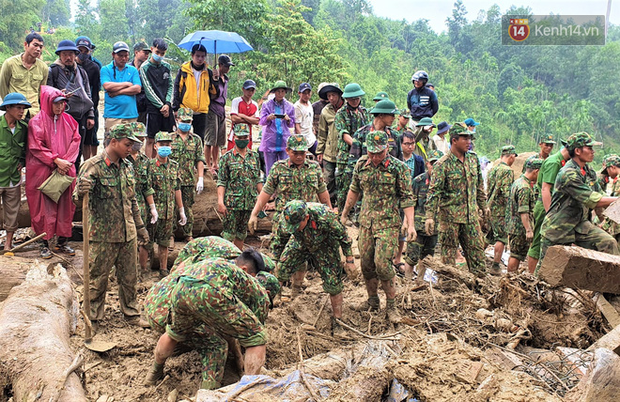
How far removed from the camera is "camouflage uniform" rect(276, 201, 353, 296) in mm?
5809

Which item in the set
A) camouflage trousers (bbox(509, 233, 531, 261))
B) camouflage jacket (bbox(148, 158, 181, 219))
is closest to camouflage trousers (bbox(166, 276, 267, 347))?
camouflage jacket (bbox(148, 158, 181, 219))

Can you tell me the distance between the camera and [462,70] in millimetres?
55750

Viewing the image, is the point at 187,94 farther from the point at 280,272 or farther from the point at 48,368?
the point at 48,368

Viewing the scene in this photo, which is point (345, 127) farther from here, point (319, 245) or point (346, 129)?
point (319, 245)

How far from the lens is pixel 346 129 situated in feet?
28.7

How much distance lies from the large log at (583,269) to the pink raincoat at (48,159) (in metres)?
6.34

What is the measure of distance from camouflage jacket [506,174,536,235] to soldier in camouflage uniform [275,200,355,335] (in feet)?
11.7

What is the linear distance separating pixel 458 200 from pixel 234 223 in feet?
11.1

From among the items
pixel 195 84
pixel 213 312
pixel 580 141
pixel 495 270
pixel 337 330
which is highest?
pixel 195 84

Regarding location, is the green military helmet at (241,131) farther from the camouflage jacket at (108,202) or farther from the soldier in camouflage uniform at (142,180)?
the camouflage jacket at (108,202)

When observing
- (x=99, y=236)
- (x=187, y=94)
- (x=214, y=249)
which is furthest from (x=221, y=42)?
(x=214, y=249)

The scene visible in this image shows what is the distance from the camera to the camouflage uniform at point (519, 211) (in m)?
8.13

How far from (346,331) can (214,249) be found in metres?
2.11

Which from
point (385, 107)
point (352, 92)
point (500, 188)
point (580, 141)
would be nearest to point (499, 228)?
point (500, 188)
